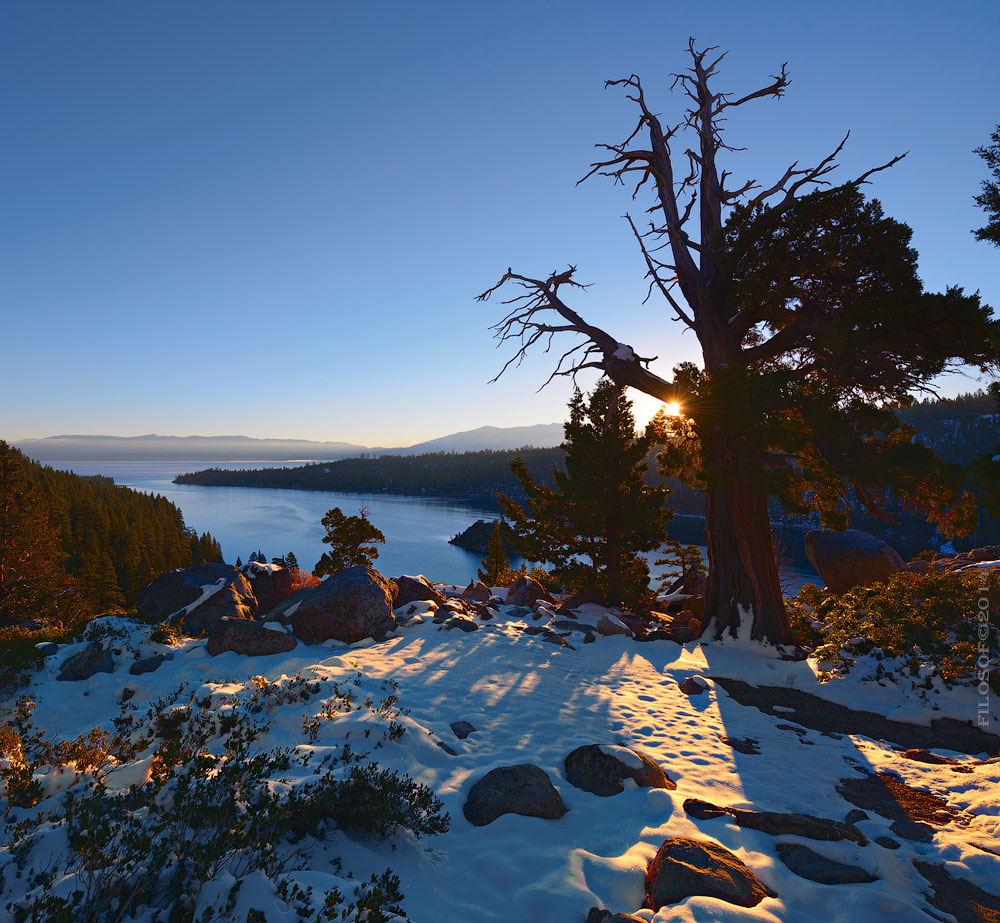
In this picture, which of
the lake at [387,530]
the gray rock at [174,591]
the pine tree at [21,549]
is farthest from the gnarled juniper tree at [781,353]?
the lake at [387,530]

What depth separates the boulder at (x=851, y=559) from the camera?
18656mm

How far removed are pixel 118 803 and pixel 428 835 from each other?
7.60ft

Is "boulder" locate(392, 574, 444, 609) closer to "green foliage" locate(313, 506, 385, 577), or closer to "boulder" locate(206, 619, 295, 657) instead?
"boulder" locate(206, 619, 295, 657)

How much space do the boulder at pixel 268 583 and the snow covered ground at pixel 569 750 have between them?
3.60 m

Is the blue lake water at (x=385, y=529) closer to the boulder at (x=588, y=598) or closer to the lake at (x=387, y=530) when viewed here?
the lake at (x=387, y=530)

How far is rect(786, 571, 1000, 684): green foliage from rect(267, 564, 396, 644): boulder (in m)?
9.21

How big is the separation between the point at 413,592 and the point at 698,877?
10.6 m

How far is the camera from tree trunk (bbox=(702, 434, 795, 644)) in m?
11.9

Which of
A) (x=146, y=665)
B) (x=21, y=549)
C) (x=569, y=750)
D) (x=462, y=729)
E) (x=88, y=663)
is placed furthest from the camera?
(x=21, y=549)

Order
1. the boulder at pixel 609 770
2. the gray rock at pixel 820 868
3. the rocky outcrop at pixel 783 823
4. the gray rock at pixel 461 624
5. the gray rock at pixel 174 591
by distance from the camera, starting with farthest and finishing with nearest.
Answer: the gray rock at pixel 461 624 < the gray rock at pixel 174 591 < the boulder at pixel 609 770 < the rocky outcrop at pixel 783 823 < the gray rock at pixel 820 868

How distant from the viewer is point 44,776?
4.09 metres

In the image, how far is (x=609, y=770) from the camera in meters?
5.32

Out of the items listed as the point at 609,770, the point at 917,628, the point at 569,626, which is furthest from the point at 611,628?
the point at 609,770

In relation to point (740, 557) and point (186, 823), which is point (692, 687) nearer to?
point (740, 557)
